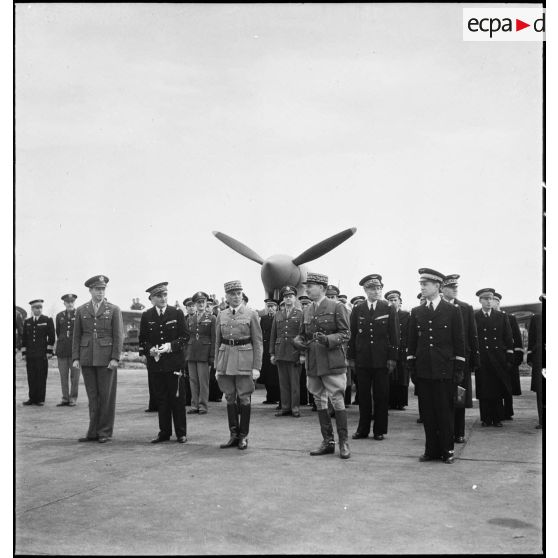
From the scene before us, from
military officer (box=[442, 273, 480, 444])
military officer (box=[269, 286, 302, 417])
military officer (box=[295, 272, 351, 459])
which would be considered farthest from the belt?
military officer (box=[269, 286, 302, 417])

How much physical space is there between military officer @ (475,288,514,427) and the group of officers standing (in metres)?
0.01

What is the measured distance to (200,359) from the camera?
1004cm

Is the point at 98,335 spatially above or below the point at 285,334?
above

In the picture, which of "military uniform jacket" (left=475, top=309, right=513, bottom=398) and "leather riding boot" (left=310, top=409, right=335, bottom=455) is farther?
"military uniform jacket" (left=475, top=309, right=513, bottom=398)

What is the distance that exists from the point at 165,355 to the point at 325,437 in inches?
85.1

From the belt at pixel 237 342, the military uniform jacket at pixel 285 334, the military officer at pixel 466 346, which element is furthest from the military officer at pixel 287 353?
the military officer at pixel 466 346

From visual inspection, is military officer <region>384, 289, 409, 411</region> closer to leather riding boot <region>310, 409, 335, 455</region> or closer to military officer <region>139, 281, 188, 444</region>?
leather riding boot <region>310, 409, 335, 455</region>

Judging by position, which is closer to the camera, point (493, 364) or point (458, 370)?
point (458, 370)

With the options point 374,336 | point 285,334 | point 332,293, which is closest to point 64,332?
point 285,334

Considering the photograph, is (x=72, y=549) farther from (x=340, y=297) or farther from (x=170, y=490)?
(x=340, y=297)

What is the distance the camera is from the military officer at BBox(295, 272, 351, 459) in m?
6.41

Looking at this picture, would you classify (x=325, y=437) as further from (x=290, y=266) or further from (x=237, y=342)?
(x=290, y=266)

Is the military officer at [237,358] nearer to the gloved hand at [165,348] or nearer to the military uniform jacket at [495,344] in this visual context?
the gloved hand at [165,348]

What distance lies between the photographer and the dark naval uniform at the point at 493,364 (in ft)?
27.1
